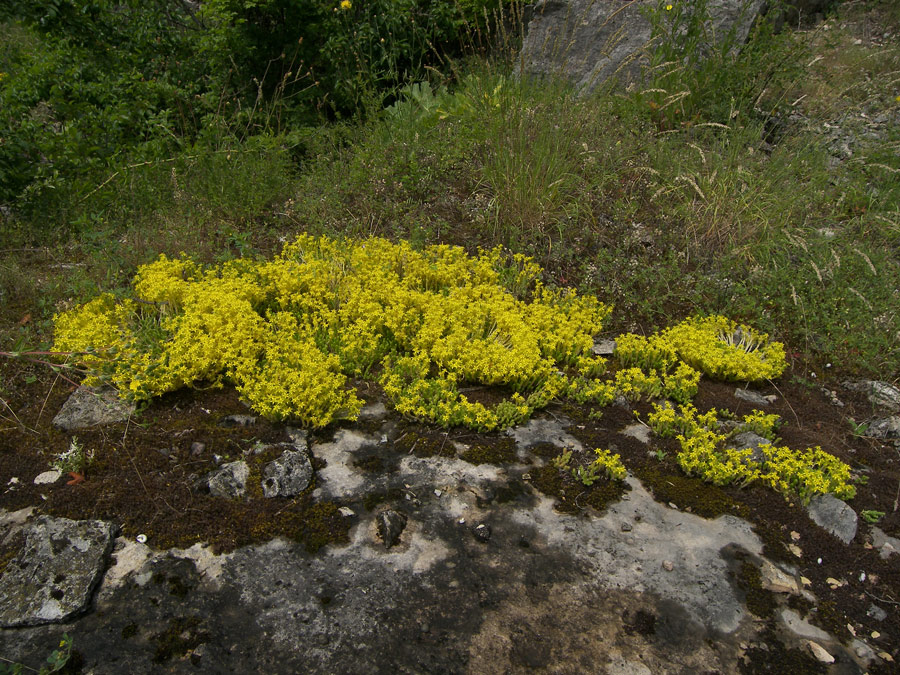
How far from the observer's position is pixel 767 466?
→ 3775 mm

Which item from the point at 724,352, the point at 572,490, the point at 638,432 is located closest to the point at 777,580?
the point at 572,490

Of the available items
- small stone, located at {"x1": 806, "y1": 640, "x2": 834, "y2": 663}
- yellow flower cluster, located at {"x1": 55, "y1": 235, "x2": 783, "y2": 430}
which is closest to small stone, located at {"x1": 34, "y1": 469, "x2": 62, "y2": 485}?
yellow flower cluster, located at {"x1": 55, "y1": 235, "x2": 783, "y2": 430}

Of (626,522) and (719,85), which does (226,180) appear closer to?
(626,522)

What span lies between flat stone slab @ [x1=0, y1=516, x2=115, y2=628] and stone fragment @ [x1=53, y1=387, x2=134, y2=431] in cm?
78

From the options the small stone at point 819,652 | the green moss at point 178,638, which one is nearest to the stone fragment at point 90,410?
the green moss at point 178,638

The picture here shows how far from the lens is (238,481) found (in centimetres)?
346

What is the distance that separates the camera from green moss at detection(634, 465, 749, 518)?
3596mm

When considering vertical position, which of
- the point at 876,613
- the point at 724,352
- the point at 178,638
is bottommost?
the point at 876,613

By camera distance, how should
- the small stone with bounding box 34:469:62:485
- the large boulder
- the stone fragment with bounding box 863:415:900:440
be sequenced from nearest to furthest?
the small stone with bounding box 34:469:62:485
the stone fragment with bounding box 863:415:900:440
the large boulder

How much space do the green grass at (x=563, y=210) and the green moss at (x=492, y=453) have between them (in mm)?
2009

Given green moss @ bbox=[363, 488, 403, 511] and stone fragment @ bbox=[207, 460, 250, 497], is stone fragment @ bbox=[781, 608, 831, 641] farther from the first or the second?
stone fragment @ bbox=[207, 460, 250, 497]

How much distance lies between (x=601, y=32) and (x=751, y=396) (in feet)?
20.4

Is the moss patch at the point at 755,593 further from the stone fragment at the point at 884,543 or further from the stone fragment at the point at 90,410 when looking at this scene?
the stone fragment at the point at 90,410

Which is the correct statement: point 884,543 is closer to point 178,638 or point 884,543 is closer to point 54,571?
point 178,638
